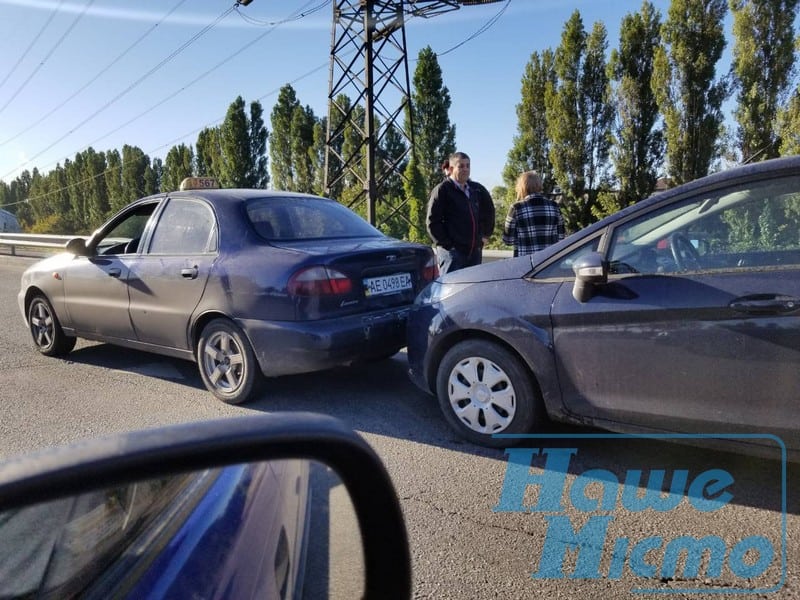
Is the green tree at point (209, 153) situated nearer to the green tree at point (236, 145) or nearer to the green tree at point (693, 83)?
the green tree at point (236, 145)

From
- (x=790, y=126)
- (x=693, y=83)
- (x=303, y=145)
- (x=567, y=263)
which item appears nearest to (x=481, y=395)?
(x=567, y=263)

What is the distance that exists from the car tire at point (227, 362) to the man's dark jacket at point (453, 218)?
224 cm

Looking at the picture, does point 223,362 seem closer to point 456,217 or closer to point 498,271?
point 498,271

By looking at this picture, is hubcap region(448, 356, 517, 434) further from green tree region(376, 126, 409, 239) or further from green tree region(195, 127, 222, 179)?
green tree region(195, 127, 222, 179)

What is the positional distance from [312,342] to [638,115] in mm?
22966

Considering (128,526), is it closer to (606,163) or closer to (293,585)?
(293,585)

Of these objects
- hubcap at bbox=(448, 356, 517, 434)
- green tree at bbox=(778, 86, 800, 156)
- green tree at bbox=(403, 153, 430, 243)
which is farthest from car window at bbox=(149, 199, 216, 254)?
green tree at bbox=(403, 153, 430, 243)

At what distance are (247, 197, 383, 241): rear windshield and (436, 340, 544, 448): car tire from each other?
1.61 meters

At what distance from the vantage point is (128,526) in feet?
3.11

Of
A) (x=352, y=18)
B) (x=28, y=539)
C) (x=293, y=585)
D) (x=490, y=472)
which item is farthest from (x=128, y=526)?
(x=352, y=18)

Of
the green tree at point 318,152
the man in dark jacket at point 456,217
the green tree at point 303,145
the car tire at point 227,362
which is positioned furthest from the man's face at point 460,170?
the green tree at point 303,145

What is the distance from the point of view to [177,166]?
187ft

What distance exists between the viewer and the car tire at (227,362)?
412cm

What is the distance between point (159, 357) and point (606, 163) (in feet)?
75.6
